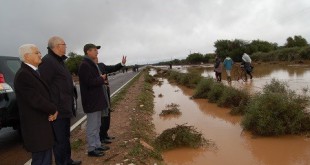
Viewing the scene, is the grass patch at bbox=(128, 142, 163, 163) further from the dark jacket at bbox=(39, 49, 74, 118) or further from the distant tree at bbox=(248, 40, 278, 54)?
the distant tree at bbox=(248, 40, 278, 54)

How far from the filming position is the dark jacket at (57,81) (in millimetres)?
5211

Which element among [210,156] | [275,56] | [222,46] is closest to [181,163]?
[210,156]

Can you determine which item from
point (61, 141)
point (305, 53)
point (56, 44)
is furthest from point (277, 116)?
point (305, 53)

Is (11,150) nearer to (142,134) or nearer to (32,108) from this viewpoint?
(142,134)

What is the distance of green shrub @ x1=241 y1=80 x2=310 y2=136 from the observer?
770 centimetres

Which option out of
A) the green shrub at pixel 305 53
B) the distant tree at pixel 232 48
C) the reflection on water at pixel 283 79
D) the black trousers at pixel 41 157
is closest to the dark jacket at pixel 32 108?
the black trousers at pixel 41 157

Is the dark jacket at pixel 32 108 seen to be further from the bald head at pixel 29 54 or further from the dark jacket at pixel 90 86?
the dark jacket at pixel 90 86

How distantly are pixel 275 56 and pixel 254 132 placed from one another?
5166 centimetres

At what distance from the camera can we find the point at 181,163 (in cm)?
675

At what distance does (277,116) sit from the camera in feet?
25.7

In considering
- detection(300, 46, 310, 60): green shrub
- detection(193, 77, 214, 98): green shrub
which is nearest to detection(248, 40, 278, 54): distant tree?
detection(300, 46, 310, 60): green shrub

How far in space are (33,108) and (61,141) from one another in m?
Result: 1.24

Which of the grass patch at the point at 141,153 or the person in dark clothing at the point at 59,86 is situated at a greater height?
the person in dark clothing at the point at 59,86

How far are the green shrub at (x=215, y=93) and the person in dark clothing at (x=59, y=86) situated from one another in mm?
9456
